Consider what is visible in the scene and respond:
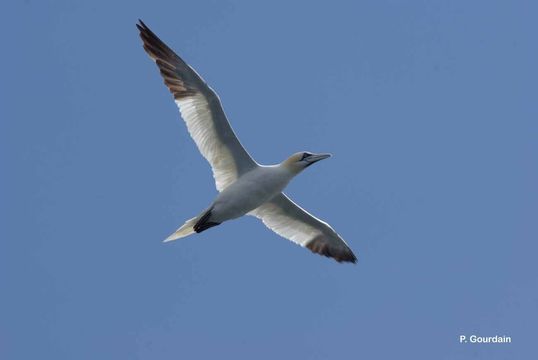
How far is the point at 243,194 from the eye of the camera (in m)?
16.4

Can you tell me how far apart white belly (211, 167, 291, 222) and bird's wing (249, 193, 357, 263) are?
1.22 meters

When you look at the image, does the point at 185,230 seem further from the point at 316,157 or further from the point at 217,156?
the point at 316,157

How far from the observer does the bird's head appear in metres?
16.8

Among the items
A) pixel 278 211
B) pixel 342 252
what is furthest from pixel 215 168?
pixel 342 252

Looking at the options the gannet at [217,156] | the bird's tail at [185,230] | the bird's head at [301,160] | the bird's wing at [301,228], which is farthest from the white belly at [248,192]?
the bird's wing at [301,228]

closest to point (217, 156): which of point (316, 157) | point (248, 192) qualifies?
point (248, 192)

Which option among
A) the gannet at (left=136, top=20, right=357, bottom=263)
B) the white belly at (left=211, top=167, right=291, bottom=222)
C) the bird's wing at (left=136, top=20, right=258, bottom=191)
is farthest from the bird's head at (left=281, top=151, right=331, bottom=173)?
the bird's wing at (left=136, top=20, right=258, bottom=191)

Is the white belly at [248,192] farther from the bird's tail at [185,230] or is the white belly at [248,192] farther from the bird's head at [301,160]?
the bird's tail at [185,230]

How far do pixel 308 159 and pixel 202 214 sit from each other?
6.66 ft

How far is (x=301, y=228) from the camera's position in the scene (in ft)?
60.6

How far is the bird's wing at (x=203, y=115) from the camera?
1619cm

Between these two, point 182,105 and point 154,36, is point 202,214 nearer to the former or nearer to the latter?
point 182,105

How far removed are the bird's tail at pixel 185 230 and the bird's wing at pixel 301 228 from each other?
1.65 m

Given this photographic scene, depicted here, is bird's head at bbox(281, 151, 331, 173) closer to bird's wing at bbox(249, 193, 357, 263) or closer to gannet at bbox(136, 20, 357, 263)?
gannet at bbox(136, 20, 357, 263)
